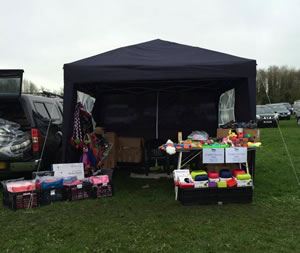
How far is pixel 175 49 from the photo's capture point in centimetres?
638

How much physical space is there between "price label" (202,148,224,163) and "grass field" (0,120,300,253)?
2.57 ft

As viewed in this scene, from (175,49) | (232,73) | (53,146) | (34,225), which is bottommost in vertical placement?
(34,225)

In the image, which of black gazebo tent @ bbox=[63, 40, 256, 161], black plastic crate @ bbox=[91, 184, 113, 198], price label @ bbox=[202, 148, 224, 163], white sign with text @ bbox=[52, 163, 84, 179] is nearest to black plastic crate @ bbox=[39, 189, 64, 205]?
white sign with text @ bbox=[52, 163, 84, 179]

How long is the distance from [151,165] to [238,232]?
390 cm

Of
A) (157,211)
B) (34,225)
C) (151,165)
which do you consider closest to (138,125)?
(151,165)

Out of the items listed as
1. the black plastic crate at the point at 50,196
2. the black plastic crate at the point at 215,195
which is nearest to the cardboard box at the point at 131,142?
the black plastic crate at the point at 50,196

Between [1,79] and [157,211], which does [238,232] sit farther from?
[1,79]

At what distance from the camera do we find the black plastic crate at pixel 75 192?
5.66 metres

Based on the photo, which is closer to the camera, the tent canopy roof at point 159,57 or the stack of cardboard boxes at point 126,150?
the tent canopy roof at point 159,57

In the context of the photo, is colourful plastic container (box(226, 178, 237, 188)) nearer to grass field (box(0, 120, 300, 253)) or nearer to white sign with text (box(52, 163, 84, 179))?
grass field (box(0, 120, 300, 253))

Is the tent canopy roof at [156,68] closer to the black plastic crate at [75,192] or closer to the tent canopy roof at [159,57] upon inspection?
the tent canopy roof at [159,57]

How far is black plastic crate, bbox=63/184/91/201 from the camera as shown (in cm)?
566

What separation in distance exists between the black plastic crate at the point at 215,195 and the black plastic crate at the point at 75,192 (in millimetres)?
1493

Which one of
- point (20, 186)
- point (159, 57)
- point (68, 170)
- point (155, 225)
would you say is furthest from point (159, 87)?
point (155, 225)
